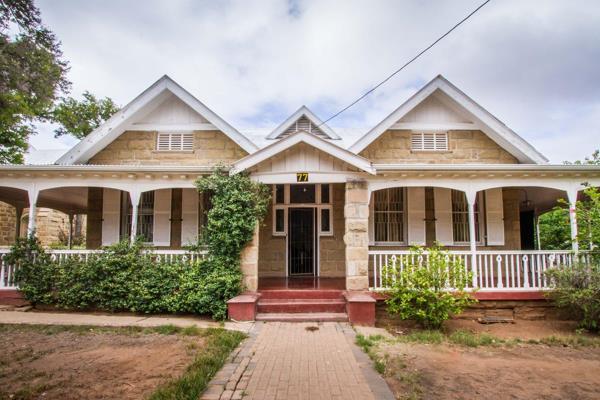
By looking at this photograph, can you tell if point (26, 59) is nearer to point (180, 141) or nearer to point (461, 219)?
point (180, 141)

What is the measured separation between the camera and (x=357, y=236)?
25.3 feet

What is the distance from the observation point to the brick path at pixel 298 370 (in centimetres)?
380

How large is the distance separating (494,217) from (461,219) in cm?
89

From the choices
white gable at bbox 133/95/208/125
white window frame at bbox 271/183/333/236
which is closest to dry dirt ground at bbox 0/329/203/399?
white window frame at bbox 271/183/333/236

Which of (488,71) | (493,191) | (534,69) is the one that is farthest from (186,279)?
(534,69)

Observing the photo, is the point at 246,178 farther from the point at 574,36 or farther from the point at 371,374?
the point at 574,36

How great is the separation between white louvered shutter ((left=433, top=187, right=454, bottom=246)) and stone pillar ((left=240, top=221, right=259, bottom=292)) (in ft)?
17.9

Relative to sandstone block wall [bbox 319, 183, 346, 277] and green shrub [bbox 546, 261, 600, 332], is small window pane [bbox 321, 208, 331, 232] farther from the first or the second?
green shrub [bbox 546, 261, 600, 332]

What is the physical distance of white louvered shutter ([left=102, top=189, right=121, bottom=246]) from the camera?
9859 millimetres

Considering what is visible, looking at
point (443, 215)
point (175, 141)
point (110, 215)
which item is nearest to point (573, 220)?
point (443, 215)

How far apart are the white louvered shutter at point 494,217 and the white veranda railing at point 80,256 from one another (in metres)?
8.01

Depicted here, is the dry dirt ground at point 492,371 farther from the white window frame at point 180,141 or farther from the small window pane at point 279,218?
the white window frame at point 180,141

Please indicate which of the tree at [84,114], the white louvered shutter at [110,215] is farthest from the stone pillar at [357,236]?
the tree at [84,114]

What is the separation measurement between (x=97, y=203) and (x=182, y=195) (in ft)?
8.79
